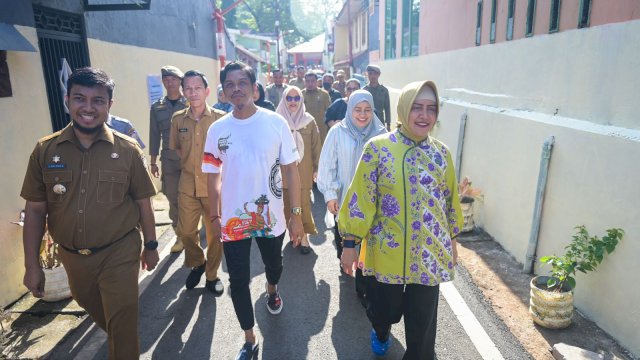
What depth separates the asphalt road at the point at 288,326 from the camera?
3428 mm

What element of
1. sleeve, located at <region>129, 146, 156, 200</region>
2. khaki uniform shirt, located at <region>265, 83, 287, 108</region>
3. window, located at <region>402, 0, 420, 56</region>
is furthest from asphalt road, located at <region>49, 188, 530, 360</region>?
window, located at <region>402, 0, 420, 56</region>

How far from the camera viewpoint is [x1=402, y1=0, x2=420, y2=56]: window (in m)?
11.3

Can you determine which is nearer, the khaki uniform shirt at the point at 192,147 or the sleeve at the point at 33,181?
the sleeve at the point at 33,181

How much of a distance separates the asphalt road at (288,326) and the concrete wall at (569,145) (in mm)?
830

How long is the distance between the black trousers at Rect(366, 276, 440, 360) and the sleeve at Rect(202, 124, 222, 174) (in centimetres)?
141

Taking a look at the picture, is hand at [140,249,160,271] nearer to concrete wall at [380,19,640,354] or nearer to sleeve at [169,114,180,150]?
sleeve at [169,114,180,150]

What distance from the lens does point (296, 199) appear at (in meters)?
3.37

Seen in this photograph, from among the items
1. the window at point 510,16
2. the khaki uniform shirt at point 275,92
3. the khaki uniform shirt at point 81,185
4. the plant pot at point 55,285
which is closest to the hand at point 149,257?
the khaki uniform shirt at point 81,185

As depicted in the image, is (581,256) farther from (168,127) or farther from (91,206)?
(168,127)

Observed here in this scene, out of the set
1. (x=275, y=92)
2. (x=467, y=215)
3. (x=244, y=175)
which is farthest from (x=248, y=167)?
(x=275, y=92)

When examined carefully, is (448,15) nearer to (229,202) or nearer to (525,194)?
(525,194)

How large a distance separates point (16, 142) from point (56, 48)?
5.42ft

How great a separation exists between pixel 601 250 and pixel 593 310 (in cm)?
61

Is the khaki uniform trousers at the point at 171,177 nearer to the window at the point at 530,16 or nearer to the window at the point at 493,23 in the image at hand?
the window at the point at 530,16
